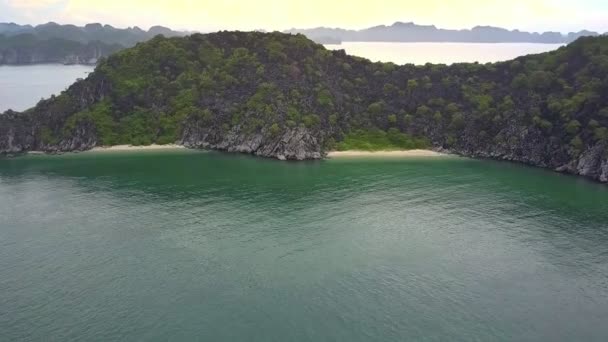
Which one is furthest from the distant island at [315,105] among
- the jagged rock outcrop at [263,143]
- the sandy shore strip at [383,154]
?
the sandy shore strip at [383,154]

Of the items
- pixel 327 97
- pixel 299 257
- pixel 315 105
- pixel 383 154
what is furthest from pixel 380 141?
pixel 299 257

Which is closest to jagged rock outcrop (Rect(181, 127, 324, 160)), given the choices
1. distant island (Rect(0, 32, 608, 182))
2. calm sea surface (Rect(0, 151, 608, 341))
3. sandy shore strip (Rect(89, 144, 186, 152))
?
distant island (Rect(0, 32, 608, 182))

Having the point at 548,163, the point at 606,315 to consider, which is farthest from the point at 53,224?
the point at 548,163

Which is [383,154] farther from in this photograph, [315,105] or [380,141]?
[315,105]

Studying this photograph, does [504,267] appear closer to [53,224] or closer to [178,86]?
[53,224]

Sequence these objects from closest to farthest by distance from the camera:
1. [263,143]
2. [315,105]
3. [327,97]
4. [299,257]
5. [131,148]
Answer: [299,257]
[263,143]
[131,148]
[315,105]
[327,97]

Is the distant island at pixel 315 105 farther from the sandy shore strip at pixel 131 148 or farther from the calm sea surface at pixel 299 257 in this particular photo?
the calm sea surface at pixel 299 257
